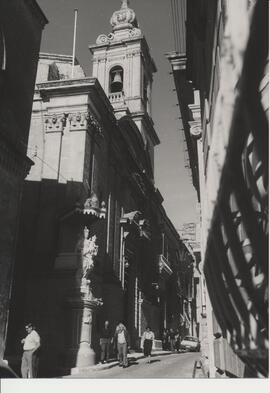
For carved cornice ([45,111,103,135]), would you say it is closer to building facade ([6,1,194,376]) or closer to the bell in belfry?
building facade ([6,1,194,376])

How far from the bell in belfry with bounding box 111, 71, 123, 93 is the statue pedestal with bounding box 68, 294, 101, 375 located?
49.1ft

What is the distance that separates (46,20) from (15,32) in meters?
1.67

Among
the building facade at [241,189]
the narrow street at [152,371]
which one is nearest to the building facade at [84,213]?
the narrow street at [152,371]

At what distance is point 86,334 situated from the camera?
11.5 metres

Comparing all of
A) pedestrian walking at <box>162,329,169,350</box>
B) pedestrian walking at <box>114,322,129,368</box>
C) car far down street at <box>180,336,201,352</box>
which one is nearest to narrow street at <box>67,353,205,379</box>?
pedestrian walking at <box>114,322,129,368</box>

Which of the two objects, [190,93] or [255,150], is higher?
[190,93]

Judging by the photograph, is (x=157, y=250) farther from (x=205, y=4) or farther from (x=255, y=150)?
(x=255, y=150)

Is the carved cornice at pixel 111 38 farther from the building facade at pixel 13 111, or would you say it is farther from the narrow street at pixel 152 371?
the narrow street at pixel 152 371

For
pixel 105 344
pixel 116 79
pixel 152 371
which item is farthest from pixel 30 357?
pixel 116 79

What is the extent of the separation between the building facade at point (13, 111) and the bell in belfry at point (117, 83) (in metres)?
12.4

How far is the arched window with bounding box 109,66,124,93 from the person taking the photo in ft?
77.4

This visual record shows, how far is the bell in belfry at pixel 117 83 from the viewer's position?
2350cm

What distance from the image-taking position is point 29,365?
26.6 feet

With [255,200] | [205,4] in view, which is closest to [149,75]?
[205,4]
